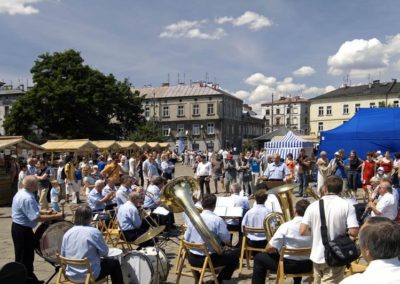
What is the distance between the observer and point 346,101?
7944 centimetres

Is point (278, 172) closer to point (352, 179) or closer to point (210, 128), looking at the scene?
point (352, 179)

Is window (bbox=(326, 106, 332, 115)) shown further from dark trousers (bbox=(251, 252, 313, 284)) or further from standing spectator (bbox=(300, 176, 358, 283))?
standing spectator (bbox=(300, 176, 358, 283))

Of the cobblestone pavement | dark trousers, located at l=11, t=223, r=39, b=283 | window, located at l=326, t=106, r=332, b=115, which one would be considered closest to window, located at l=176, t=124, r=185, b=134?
window, located at l=326, t=106, r=332, b=115

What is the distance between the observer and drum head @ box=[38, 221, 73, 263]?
18.6 feet

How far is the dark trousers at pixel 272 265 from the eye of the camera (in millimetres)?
5363

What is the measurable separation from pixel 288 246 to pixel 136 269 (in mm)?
1980

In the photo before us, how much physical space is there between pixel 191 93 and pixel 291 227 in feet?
253

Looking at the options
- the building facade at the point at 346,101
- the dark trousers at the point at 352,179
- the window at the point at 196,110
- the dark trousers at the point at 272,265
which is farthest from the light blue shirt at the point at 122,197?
the window at the point at 196,110

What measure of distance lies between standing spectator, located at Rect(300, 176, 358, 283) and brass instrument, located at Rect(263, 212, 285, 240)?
1205 millimetres

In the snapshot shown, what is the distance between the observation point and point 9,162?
668 inches

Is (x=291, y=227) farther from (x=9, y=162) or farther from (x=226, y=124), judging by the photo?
(x=226, y=124)

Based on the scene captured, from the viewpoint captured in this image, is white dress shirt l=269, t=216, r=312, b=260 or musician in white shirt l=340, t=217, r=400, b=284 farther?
white dress shirt l=269, t=216, r=312, b=260

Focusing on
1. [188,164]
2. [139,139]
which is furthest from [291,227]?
[139,139]

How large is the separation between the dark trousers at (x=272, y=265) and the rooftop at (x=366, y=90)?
76.2m
